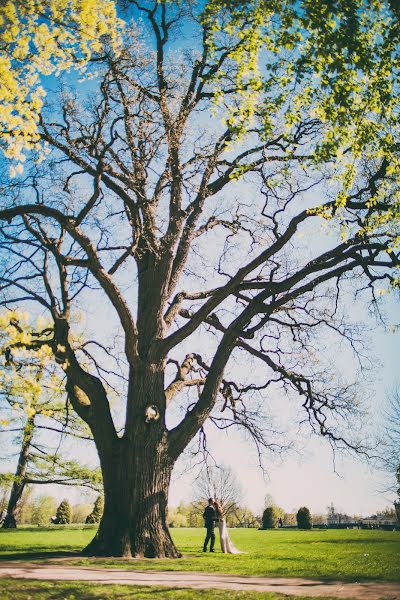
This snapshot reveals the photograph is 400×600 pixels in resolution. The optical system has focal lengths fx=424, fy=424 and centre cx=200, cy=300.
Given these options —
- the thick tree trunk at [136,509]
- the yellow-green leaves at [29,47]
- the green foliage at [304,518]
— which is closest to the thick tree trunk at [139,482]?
the thick tree trunk at [136,509]

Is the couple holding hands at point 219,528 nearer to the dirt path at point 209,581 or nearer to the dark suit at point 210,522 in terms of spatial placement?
the dark suit at point 210,522

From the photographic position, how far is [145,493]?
8.13 meters

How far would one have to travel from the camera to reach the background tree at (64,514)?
2928cm

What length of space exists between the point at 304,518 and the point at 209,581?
25.8 m

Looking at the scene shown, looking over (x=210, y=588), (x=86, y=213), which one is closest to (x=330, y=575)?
(x=210, y=588)

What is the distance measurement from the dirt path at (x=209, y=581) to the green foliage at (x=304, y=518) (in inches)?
986

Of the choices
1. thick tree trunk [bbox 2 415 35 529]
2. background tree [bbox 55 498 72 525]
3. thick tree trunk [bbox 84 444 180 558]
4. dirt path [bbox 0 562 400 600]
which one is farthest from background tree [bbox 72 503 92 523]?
dirt path [bbox 0 562 400 600]

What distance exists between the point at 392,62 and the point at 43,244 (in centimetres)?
760

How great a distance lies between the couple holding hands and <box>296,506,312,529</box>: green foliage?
62.7 ft

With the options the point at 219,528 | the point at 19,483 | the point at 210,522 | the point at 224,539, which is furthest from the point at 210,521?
the point at 19,483

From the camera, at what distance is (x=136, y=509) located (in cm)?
796

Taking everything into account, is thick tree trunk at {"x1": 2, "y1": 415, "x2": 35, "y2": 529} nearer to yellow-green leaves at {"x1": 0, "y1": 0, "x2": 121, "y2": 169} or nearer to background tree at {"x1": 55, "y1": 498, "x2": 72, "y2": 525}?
background tree at {"x1": 55, "y1": 498, "x2": 72, "y2": 525}

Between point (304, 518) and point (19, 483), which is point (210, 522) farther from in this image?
point (304, 518)

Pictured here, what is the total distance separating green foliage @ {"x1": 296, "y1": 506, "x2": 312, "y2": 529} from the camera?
2789 centimetres
